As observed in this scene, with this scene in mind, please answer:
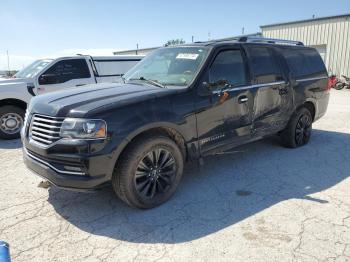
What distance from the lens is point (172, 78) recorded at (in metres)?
4.32

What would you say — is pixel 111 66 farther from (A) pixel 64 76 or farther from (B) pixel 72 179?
(B) pixel 72 179

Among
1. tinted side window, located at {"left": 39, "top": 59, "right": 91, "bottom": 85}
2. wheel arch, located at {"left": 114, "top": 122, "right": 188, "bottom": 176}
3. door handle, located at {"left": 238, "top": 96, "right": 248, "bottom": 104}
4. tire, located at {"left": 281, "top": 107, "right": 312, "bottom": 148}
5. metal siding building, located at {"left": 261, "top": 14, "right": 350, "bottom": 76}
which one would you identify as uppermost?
metal siding building, located at {"left": 261, "top": 14, "right": 350, "bottom": 76}

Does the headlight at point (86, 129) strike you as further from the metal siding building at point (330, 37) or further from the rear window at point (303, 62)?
the metal siding building at point (330, 37)

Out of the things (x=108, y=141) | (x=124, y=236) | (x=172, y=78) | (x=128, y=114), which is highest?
(x=172, y=78)

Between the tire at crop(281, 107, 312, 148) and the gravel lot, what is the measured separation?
Result: 2.75 feet

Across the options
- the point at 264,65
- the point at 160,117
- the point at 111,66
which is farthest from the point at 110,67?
the point at 160,117

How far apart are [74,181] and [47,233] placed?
0.60 metres

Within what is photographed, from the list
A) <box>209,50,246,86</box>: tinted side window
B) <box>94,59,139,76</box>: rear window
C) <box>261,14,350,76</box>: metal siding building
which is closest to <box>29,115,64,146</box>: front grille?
<box>209,50,246,86</box>: tinted side window

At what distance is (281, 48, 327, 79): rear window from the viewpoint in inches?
227

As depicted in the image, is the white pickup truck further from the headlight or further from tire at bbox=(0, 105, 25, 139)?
the headlight

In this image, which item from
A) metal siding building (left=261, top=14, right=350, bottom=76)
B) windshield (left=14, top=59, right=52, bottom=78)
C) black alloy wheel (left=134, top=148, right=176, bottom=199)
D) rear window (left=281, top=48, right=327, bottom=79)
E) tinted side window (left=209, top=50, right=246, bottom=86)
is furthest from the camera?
metal siding building (left=261, top=14, right=350, bottom=76)

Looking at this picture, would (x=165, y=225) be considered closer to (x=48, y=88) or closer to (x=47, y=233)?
(x=47, y=233)

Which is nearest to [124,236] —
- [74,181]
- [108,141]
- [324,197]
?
[74,181]

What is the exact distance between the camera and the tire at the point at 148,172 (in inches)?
138
